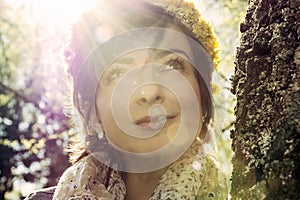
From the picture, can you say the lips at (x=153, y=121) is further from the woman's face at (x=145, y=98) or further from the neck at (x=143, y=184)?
the neck at (x=143, y=184)

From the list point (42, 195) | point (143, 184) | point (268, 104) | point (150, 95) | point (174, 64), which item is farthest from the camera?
point (42, 195)

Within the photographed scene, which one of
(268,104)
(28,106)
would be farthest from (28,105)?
(268,104)

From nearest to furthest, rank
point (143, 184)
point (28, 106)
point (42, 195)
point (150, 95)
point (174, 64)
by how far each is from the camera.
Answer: point (150, 95)
point (174, 64)
point (143, 184)
point (42, 195)
point (28, 106)

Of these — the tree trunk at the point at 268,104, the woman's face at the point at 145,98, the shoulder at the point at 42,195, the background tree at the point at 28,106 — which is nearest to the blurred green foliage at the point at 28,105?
the background tree at the point at 28,106

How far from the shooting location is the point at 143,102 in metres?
1.75

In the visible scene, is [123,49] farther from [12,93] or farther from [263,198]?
[12,93]

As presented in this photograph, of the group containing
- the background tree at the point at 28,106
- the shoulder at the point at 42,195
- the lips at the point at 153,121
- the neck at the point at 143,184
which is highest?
the background tree at the point at 28,106

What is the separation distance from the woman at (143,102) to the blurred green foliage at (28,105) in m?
5.21

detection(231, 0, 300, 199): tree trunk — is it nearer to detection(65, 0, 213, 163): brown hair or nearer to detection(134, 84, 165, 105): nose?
detection(134, 84, 165, 105): nose

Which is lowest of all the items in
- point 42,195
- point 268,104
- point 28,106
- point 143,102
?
point 42,195

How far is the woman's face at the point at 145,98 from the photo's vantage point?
1.76m

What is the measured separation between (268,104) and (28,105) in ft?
26.5

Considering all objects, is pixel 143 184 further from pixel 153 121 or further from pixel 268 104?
pixel 268 104

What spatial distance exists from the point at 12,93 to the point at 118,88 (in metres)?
7.42
